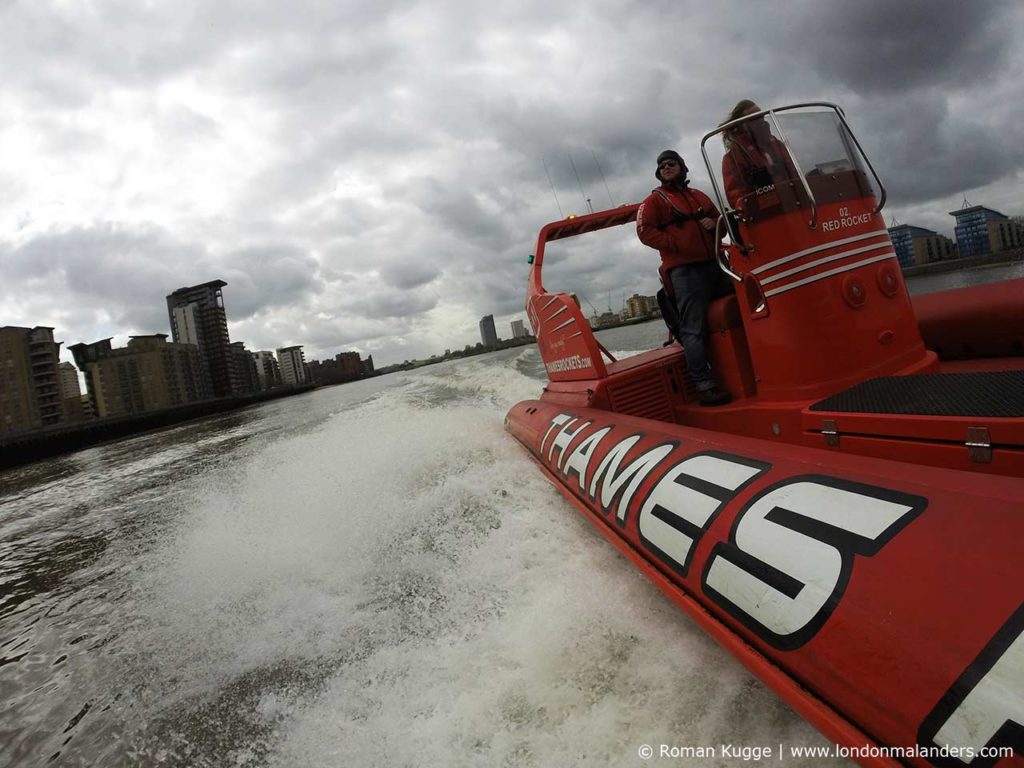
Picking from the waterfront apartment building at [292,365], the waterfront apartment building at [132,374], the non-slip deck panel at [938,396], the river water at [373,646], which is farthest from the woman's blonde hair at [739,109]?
the waterfront apartment building at [292,365]

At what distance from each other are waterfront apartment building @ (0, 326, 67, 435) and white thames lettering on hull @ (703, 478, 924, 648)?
7439 cm

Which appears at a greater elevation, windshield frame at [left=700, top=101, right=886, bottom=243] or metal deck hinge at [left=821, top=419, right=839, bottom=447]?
windshield frame at [left=700, top=101, right=886, bottom=243]

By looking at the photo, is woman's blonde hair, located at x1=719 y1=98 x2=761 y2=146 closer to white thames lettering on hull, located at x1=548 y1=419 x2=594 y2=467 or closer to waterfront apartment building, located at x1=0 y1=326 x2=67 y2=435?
white thames lettering on hull, located at x1=548 y1=419 x2=594 y2=467

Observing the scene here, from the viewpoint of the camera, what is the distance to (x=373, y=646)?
193 centimetres

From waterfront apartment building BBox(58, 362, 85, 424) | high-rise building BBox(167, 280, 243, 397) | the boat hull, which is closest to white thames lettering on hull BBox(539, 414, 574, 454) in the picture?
the boat hull

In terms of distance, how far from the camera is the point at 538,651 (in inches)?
66.8

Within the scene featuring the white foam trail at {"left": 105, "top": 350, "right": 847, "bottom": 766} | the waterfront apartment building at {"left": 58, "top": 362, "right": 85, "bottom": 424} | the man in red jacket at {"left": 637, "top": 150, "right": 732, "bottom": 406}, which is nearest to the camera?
the white foam trail at {"left": 105, "top": 350, "right": 847, "bottom": 766}

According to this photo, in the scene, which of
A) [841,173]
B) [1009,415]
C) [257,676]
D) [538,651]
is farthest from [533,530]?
[841,173]

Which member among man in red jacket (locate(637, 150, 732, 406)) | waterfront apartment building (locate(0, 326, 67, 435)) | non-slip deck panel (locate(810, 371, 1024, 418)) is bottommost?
non-slip deck panel (locate(810, 371, 1024, 418))

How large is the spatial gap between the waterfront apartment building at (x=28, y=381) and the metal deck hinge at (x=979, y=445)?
7485 centimetres

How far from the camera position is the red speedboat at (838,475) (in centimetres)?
89

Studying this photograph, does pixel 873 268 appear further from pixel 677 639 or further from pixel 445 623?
pixel 445 623

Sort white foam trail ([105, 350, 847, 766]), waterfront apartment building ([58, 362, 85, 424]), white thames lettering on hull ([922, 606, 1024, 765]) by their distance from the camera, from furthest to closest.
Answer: waterfront apartment building ([58, 362, 85, 424]) → white foam trail ([105, 350, 847, 766]) → white thames lettering on hull ([922, 606, 1024, 765])

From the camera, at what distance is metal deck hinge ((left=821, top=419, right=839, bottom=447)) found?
6.41 feet
